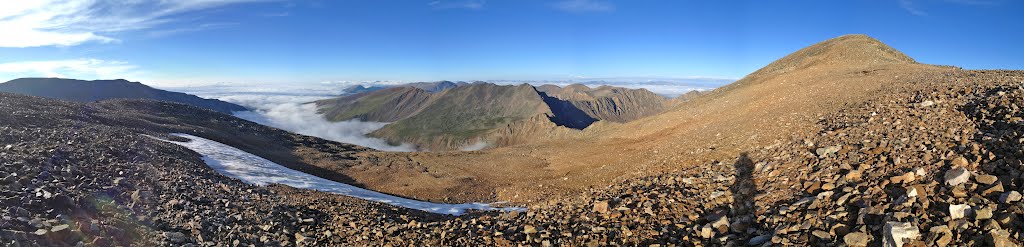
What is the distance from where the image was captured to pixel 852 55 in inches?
1489

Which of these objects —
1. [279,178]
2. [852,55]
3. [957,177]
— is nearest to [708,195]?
[957,177]

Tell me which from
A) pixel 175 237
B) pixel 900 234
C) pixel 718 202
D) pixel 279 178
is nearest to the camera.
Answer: pixel 900 234

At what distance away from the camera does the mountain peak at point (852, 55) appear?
35531mm

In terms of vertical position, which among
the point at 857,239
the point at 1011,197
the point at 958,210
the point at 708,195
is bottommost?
the point at 708,195

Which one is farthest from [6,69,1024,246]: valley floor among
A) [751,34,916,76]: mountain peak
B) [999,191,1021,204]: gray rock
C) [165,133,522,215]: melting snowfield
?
[751,34,916,76]: mountain peak

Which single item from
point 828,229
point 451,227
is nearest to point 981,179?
point 828,229

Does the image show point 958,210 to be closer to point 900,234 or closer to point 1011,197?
point 1011,197

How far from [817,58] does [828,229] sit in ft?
140

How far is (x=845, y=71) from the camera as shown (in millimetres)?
31344

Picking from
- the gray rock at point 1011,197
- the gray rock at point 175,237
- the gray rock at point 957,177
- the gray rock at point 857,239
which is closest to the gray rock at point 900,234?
the gray rock at point 857,239

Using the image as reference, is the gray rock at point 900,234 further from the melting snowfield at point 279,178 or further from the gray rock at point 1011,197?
the melting snowfield at point 279,178

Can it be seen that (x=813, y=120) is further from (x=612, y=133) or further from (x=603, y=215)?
(x=612, y=133)

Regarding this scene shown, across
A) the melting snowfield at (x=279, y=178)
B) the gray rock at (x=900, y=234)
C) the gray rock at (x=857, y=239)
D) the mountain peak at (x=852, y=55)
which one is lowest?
the melting snowfield at (x=279, y=178)

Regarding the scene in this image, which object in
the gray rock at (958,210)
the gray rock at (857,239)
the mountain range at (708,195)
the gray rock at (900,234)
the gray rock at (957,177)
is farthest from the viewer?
the gray rock at (957,177)
